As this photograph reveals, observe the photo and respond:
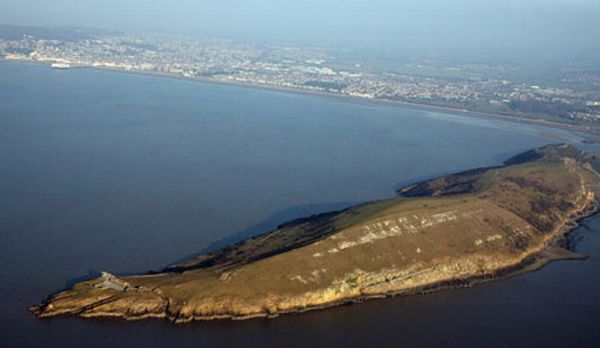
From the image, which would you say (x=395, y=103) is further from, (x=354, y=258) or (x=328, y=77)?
(x=354, y=258)

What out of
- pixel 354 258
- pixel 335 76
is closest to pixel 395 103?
pixel 335 76

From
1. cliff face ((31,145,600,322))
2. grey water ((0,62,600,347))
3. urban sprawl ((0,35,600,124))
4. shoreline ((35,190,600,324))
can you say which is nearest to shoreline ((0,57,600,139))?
urban sprawl ((0,35,600,124))

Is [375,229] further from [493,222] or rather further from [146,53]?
[146,53]

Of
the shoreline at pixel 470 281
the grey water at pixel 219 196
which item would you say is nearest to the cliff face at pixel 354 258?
the shoreline at pixel 470 281

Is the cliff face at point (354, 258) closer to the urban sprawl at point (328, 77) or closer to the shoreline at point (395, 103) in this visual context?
the shoreline at point (395, 103)

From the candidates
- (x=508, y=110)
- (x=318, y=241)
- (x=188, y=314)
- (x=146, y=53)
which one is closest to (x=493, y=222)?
(x=318, y=241)

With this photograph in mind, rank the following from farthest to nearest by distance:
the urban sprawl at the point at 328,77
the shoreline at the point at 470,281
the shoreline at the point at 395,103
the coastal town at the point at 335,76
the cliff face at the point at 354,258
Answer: the coastal town at the point at 335,76 < the urban sprawl at the point at 328,77 < the shoreline at the point at 395,103 < the cliff face at the point at 354,258 < the shoreline at the point at 470,281
